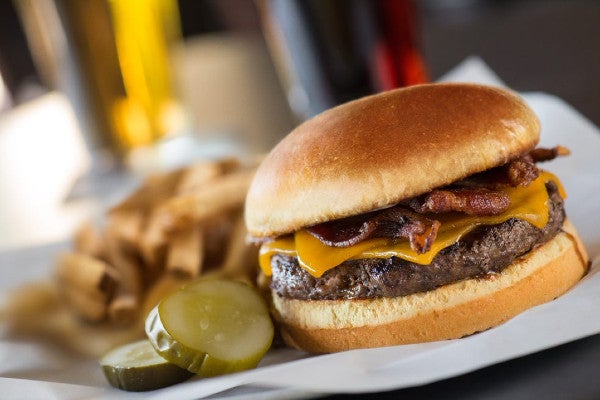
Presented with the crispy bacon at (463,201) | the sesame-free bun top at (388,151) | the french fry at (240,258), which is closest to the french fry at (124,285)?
the french fry at (240,258)

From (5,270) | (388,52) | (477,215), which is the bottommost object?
(5,270)

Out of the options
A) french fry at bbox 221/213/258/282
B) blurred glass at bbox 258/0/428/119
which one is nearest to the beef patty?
french fry at bbox 221/213/258/282

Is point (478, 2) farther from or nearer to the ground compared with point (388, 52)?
nearer to the ground

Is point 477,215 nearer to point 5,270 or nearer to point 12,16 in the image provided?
point 5,270

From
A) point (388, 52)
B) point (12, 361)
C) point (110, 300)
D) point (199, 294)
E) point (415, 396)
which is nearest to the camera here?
point (415, 396)

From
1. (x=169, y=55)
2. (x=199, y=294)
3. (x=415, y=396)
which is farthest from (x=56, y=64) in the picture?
(x=415, y=396)

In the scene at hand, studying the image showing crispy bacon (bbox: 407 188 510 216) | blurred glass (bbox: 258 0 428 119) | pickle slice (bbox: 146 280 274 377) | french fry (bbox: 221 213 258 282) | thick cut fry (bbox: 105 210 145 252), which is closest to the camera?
crispy bacon (bbox: 407 188 510 216)

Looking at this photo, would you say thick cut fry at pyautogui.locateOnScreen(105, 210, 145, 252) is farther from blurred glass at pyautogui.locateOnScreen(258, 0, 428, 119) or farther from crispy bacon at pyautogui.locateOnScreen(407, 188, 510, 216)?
blurred glass at pyautogui.locateOnScreen(258, 0, 428, 119)

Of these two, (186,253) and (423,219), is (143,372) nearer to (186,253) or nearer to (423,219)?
(186,253)
